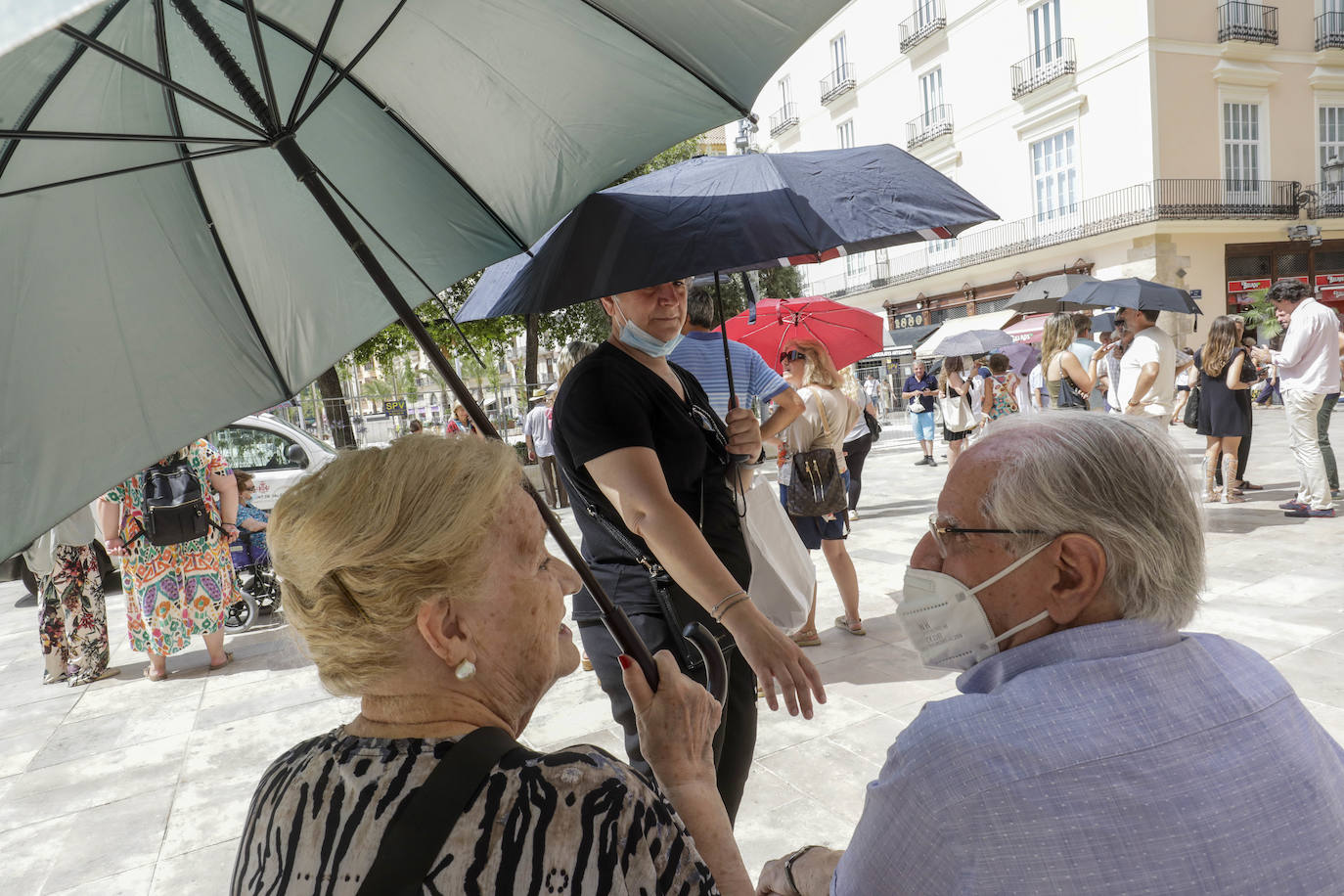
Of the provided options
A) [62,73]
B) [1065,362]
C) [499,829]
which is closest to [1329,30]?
[1065,362]

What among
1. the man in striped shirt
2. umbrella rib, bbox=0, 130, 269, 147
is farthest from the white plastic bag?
umbrella rib, bbox=0, 130, 269, 147

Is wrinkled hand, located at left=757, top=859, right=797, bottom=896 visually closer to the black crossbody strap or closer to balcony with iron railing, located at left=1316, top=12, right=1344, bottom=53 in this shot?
the black crossbody strap

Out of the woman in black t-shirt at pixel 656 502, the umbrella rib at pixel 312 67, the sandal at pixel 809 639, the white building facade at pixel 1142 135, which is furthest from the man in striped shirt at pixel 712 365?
the white building facade at pixel 1142 135

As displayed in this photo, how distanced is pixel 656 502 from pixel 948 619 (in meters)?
0.78

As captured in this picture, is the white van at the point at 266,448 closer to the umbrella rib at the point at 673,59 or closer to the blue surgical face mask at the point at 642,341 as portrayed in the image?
the blue surgical face mask at the point at 642,341

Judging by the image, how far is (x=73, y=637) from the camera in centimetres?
Answer: 609

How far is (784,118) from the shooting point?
129 ft

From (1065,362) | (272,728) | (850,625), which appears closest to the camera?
(272,728)

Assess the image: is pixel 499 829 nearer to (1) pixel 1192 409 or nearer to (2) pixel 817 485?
(2) pixel 817 485

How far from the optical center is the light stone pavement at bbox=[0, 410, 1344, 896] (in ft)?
11.3

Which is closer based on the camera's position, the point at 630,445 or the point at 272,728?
the point at 630,445

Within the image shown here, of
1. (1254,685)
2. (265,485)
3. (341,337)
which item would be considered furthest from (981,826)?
(265,485)

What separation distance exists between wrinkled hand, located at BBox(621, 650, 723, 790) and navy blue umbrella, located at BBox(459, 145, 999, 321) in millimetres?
1133

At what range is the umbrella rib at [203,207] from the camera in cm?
172
